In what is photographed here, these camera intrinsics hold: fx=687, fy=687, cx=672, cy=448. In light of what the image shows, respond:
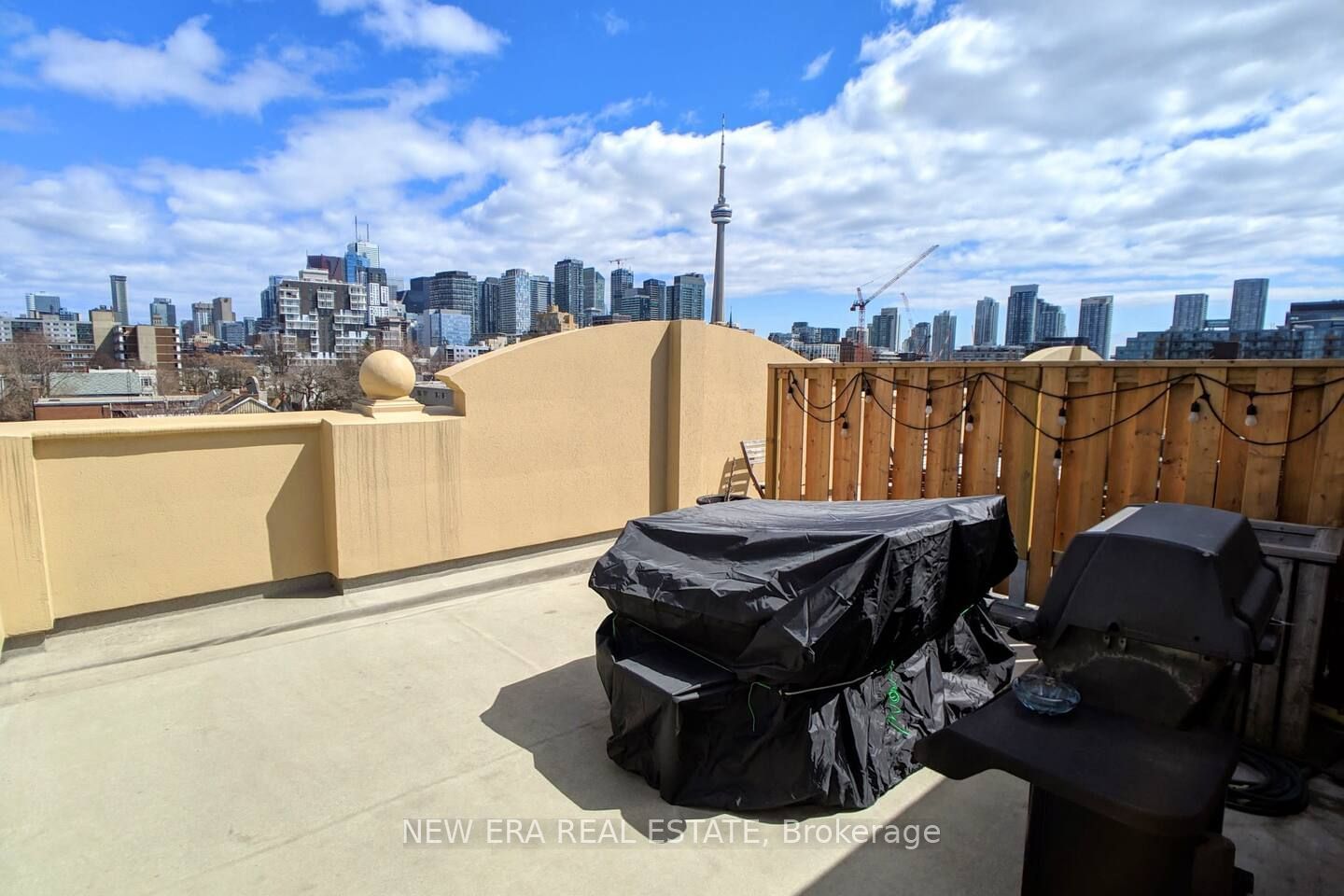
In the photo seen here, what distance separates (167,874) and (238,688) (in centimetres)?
170

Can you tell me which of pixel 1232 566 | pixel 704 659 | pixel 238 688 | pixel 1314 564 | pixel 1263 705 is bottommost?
pixel 238 688

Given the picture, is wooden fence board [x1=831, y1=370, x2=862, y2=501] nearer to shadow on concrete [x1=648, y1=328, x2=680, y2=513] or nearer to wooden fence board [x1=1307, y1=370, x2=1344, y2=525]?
shadow on concrete [x1=648, y1=328, x2=680, y2=513]

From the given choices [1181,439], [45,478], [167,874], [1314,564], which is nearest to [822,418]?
[1181,439]

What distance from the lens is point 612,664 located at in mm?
3447

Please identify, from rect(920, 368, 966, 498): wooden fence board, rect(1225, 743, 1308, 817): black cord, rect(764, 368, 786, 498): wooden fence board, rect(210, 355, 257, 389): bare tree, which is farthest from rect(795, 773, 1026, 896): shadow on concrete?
rect(210, 355, 257, 389): bare tree

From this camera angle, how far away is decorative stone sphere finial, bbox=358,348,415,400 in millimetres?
6031

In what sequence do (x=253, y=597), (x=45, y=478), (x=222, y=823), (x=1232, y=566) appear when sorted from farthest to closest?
1. (x=253, y=597)
2. (x=45, y=478)
3. (x=222, y=823)
4. (x=1232, y=566)

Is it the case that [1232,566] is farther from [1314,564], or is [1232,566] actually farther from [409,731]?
[409,731]

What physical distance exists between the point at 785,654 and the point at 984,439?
3353 mm

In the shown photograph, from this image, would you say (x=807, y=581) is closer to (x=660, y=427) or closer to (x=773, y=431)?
(x=773, y=431)

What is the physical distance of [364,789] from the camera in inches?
130

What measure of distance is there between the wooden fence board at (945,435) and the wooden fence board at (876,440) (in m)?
0.37

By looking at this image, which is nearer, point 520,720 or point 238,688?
point 520,720

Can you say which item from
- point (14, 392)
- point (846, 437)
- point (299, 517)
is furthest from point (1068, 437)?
point (14, 392)
